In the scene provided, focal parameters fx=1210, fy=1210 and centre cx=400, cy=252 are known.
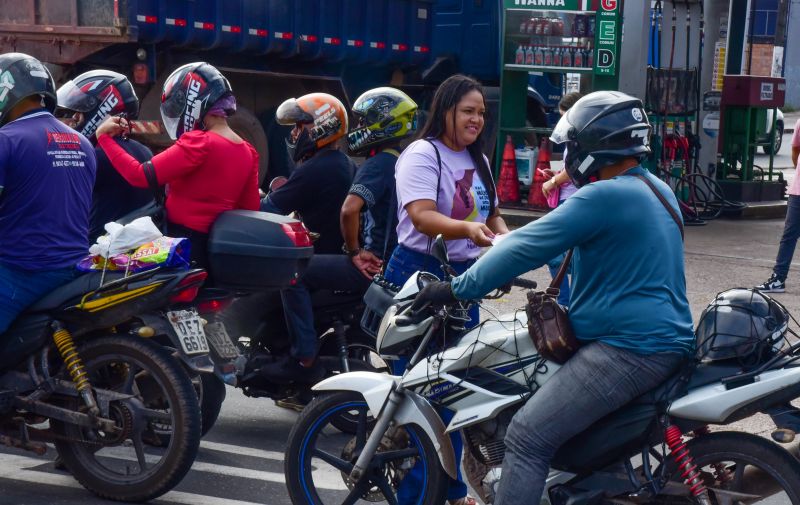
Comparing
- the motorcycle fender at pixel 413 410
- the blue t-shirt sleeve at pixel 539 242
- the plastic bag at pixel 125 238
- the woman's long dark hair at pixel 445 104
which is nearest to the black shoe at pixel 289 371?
the plastic bag at pixel 125 238

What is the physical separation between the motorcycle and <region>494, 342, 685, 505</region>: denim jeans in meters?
1.48

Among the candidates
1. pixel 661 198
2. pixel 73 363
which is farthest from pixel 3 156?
pixel 661 198

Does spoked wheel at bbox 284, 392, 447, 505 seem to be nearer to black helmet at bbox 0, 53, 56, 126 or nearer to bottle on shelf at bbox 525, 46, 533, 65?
black helmet at bbox 0, 53, 56, 126

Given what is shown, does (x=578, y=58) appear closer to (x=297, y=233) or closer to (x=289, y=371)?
(x=289, y=371)

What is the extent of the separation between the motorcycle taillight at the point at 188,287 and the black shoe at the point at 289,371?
0.94 meters

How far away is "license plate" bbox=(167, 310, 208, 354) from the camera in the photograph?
16.3 ft

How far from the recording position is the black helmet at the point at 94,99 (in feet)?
18.9

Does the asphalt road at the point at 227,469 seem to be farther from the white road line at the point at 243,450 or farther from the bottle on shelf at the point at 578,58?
the bottle on shelf at the point at 578,58

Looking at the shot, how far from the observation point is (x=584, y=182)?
4113 mm

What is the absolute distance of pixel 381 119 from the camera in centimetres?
586

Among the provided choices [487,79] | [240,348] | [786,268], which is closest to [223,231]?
[240,348]

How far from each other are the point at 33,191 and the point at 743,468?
9.87 feet

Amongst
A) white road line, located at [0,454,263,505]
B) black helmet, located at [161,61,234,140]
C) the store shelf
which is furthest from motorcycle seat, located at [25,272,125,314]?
the store shelf

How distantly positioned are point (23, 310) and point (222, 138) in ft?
3.93
